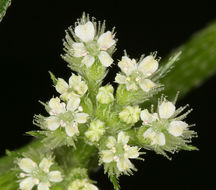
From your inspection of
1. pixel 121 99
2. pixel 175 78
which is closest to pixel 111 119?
pixel 121 99

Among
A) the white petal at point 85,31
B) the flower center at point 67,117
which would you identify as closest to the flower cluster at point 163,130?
the flower center at point 67,117

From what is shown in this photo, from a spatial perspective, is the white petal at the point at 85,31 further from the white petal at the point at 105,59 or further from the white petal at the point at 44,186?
the white petal at the point at 44,186

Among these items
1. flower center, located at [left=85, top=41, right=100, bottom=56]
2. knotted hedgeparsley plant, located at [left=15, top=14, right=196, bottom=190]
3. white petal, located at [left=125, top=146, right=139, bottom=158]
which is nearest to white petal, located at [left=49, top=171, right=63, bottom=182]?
knotted hedgeparsley plant, located at [left=15, top=14, right=196, bottom=190]

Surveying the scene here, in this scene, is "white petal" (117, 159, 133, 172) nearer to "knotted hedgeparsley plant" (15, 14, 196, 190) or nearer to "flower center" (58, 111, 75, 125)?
"knotted hedgeparsley plant" (15, 14, 196, 190)

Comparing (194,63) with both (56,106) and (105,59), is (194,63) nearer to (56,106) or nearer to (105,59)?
(105,59)

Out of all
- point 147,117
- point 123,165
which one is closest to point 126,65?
point 147,117

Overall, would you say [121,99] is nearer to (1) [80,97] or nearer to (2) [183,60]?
(1) [80,97]

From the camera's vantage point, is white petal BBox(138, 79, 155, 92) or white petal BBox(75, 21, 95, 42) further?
white petal BBox(75, 21, 95, 42)
